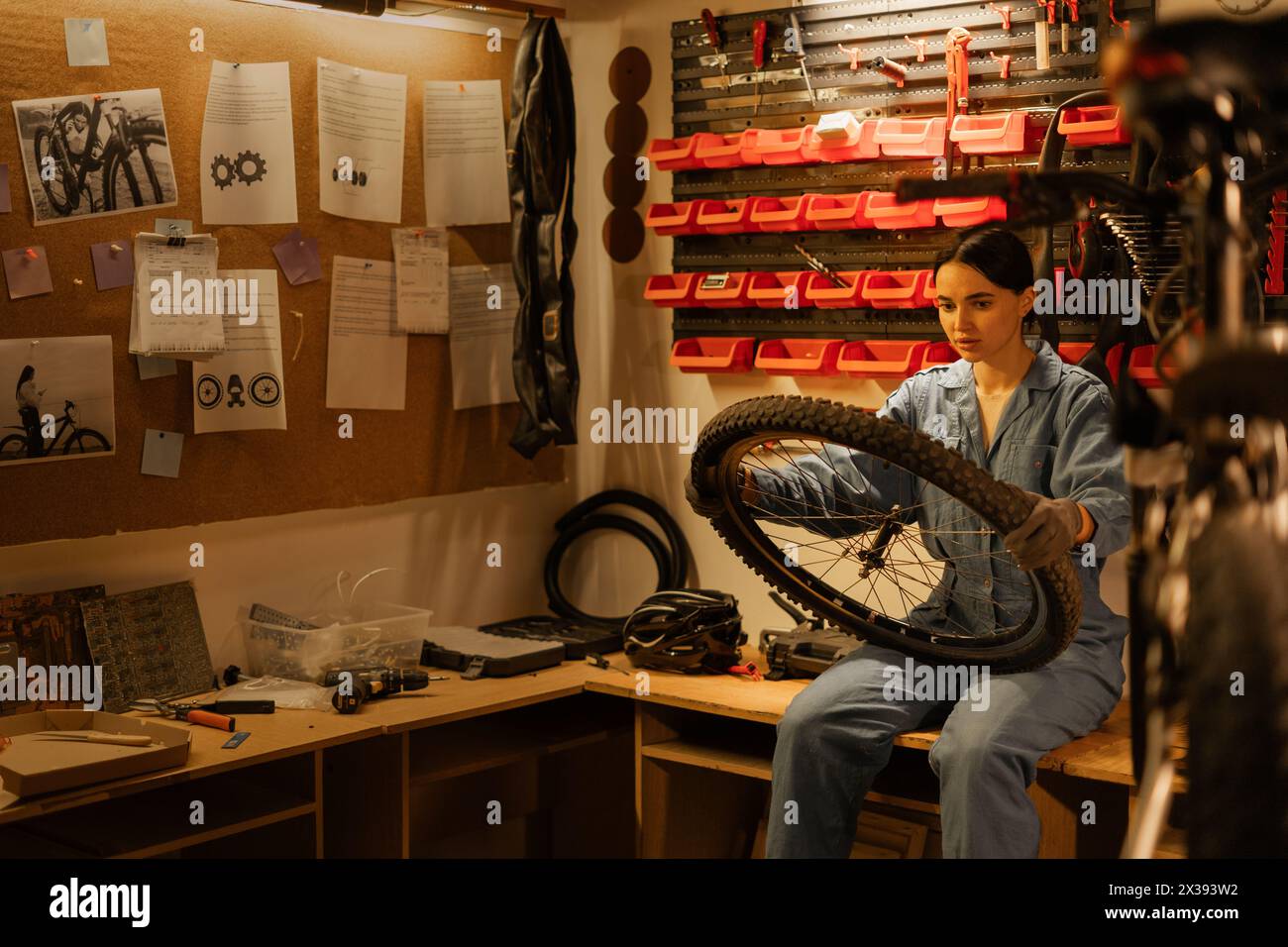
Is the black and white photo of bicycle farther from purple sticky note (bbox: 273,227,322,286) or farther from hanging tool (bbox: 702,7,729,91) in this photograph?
hanging tool (bbox: 702,7,729,91)

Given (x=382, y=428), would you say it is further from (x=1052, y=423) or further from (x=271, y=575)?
(x=1052, y=423)

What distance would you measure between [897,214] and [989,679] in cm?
102

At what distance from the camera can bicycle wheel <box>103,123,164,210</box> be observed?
2811 mm

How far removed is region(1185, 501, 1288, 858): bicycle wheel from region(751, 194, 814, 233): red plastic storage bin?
234cm

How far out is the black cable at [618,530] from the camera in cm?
355

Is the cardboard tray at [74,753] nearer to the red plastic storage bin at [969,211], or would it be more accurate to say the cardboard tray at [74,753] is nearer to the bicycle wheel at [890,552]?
the bicycle wheel at [890,552]

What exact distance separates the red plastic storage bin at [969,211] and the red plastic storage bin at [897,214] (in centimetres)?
3

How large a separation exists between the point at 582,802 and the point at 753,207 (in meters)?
1.51

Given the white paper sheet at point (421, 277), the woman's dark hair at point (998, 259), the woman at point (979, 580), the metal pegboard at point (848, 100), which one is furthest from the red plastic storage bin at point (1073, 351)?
the white paper sheet at point (421, 277)

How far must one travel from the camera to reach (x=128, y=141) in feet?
9.29

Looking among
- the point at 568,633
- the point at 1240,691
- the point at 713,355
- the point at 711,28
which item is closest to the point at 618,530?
the point at 568,633
